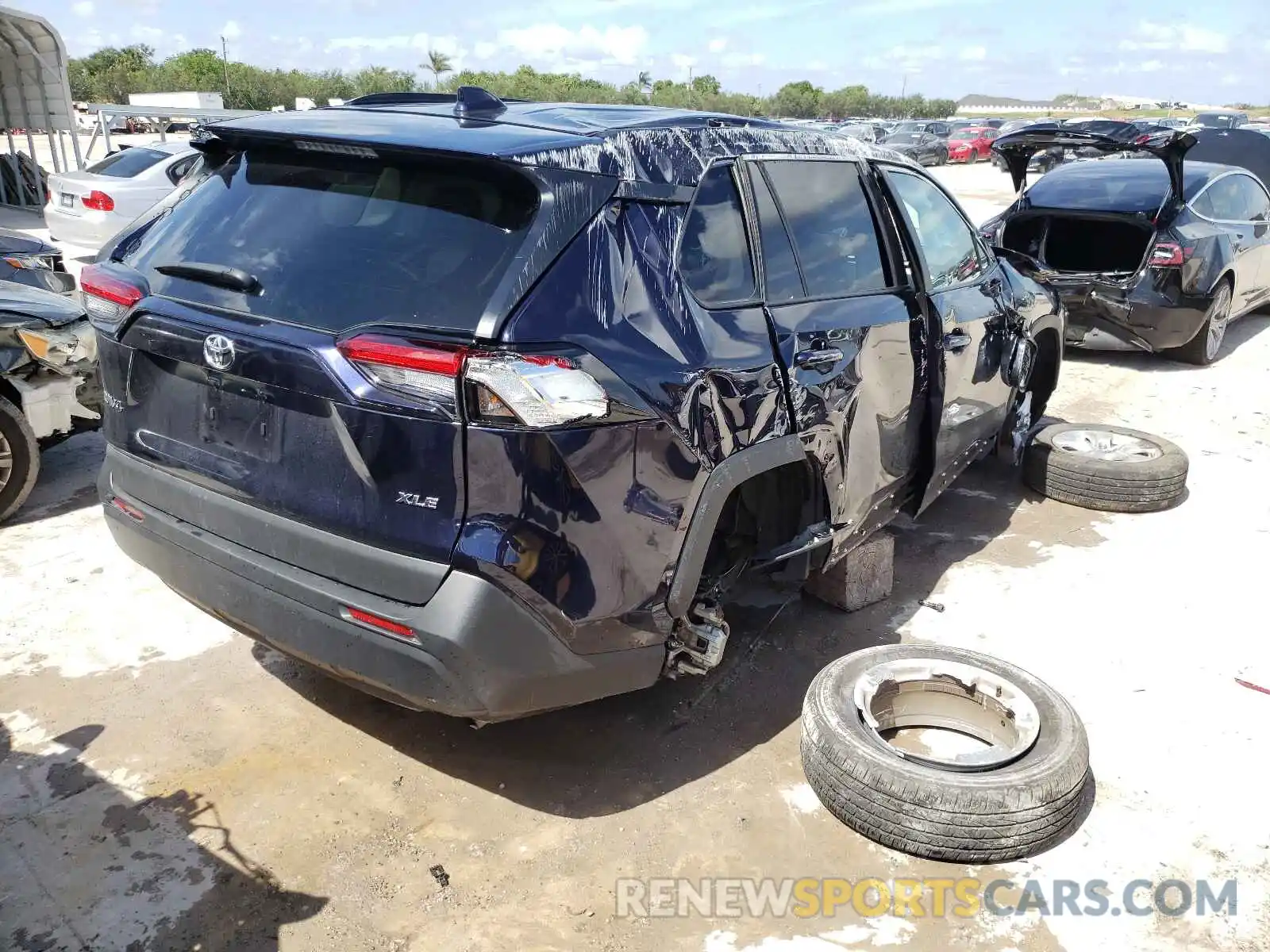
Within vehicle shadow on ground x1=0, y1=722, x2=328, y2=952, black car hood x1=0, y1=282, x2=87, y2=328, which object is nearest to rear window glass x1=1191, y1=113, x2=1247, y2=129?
black car hood x1=0, y1=282, x2=87, y2=328

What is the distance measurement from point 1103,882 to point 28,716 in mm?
3353

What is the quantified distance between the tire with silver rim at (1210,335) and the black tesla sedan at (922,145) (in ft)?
86.0

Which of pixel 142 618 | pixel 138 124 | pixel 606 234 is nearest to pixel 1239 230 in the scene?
pixel 606 234

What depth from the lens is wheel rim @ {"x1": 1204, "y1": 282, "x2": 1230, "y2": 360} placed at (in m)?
8.45

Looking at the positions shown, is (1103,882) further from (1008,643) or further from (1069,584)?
(1069,584)

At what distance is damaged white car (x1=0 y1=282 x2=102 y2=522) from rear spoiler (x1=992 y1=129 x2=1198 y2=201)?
6012 mm

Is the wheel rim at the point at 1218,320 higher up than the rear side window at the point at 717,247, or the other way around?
the rear side window at the point at 717,247

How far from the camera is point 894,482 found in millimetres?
3932

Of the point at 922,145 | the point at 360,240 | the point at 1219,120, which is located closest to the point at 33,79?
the point at 360,240

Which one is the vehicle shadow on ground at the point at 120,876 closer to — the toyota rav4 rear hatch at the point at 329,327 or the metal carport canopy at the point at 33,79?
the toyota rav4 rear hatch at the point at 329,327

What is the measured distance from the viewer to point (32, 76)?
20078 millimetres

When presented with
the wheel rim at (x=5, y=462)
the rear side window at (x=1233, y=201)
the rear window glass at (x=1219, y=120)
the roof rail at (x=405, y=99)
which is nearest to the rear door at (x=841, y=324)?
the roof rail at (x=405, y=99)

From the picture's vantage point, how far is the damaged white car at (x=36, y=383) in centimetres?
476

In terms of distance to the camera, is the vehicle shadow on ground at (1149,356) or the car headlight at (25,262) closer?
the car headlight at (25,262)
